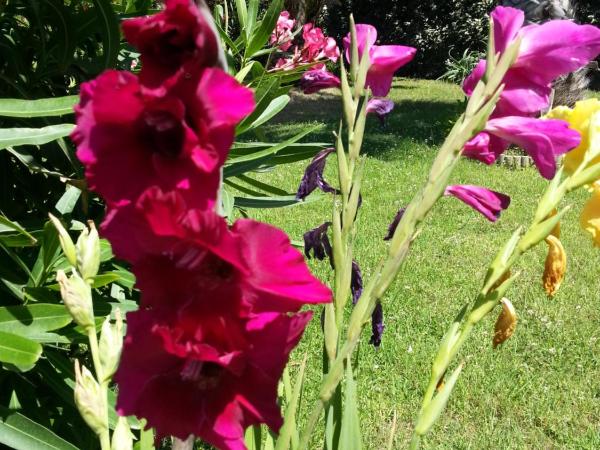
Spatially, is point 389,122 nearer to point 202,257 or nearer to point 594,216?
point 594,216

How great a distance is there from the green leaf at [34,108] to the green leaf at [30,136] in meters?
0.03

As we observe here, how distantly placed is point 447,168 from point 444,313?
3.22 meters

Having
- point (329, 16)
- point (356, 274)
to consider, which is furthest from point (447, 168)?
point (329, 16)

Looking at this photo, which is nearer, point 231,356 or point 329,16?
point 231,356

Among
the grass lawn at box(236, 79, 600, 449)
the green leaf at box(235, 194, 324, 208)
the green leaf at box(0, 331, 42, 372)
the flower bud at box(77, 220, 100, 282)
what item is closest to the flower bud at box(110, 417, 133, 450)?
the flower bud at box(77, 220, 100, 282)

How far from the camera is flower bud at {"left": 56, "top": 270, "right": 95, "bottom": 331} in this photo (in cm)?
49

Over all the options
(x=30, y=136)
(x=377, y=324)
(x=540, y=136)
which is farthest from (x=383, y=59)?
(x=30, y=136)

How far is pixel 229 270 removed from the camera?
39 centimetres

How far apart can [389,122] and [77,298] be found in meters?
9.69

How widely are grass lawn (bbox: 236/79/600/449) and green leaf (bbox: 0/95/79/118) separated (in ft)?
2.68

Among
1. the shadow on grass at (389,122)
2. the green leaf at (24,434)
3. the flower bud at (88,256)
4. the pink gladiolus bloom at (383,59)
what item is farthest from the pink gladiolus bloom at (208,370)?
the shadow on grass at (389,122)

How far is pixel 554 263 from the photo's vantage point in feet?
2.28

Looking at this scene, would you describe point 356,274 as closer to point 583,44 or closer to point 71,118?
point 583,44

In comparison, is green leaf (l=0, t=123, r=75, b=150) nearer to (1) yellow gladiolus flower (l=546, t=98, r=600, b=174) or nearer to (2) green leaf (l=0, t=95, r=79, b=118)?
(2) green leaf (l=0, t=95, r=79, b=118)
